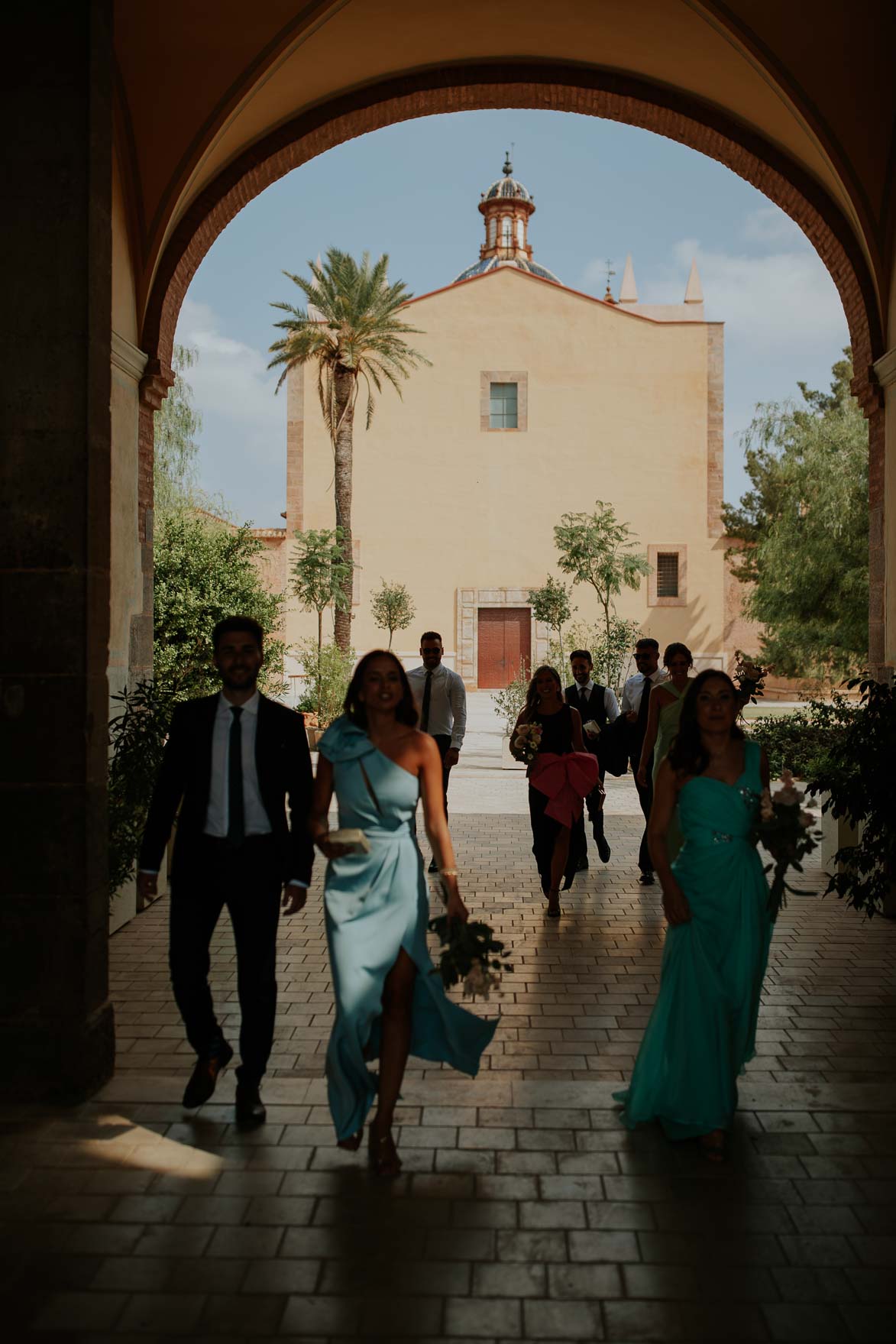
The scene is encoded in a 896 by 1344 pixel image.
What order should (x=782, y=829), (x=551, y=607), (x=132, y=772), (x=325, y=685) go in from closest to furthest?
1. (x=782, y=829)
2. (x=132, y=772)
3. (x=325, y=685)
4. (x=551, y=607)

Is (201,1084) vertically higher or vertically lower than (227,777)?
lower

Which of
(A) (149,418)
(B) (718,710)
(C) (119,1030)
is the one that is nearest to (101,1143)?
(C) (119,1030)

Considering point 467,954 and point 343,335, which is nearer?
point 467,954

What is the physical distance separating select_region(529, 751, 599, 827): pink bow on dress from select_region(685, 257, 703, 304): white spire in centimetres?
3140

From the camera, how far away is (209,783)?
435 centimetres

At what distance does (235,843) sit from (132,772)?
3334 millimetres

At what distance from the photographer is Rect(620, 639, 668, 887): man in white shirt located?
852 centimetres

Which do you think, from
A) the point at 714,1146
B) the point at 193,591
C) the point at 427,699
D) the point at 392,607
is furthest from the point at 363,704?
the point at 392,607

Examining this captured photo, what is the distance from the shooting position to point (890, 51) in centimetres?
893

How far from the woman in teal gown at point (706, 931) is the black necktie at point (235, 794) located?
57.6 inches

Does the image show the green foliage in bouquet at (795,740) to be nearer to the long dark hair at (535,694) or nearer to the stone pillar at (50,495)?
the long dark hair at (535,694)

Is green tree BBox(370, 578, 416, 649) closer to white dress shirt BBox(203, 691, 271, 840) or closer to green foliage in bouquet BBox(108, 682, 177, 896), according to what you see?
green foliage in bouquet BBox(108, 682, 177, 896)

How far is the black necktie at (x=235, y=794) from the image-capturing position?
4.32 meters

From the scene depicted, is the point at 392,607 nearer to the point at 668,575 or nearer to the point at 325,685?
the point at 668,575
